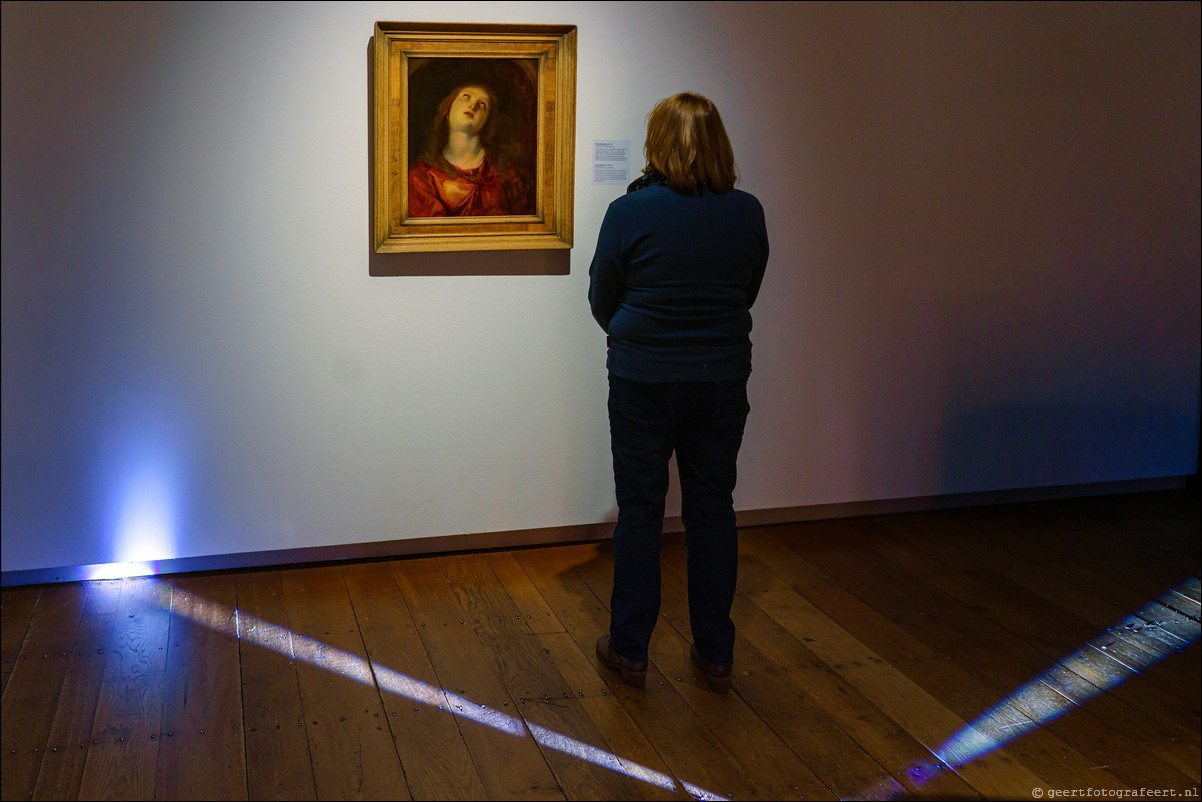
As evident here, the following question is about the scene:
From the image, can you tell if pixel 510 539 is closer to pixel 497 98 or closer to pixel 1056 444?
pixel 497 98

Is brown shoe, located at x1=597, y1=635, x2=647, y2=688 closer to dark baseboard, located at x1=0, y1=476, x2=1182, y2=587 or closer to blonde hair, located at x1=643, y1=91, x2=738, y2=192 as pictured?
dark baseboard, located at x1=0, y1=476, x2=1182, y2=587

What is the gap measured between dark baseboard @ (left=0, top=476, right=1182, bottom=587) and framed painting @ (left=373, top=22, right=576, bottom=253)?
1.19 meters

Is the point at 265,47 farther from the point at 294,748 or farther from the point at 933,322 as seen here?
the point at 933,322

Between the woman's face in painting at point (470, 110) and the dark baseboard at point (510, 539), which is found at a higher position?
the woman's face in painting at point (470, 110)

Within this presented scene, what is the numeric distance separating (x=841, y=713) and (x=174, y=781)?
1.82 m

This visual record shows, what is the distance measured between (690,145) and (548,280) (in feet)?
4.78

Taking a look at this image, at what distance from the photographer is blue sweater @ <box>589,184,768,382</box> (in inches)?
114

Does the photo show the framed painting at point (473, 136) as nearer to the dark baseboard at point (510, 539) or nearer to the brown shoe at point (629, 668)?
the dark baseboard at point (510, 539)

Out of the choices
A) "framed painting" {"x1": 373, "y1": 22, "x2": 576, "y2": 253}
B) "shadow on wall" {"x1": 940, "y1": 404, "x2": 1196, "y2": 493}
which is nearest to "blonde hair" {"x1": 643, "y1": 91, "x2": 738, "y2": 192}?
"framed painting" {"x1": 373, "y1": 22, "x2": 576, "y2": 253}

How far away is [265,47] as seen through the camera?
3.80 metres

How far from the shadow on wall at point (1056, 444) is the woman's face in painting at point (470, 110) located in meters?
2.52

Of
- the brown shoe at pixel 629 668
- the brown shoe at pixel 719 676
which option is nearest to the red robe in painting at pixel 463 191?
the brown shoe at pixel 629 668

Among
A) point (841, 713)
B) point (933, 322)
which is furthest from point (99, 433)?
point (933, 322)

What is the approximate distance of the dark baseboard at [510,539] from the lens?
4.00 m
